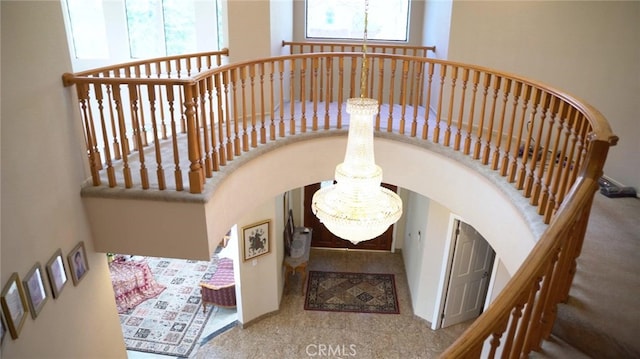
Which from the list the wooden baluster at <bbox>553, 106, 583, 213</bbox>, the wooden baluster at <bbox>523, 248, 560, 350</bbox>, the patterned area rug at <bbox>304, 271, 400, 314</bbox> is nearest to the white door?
the patterned area rug at <bbox>304, 271, 400, 314</bbox>

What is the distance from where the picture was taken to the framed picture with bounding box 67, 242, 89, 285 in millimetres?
2986

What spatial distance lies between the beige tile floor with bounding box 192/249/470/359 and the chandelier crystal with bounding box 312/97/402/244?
4.08m

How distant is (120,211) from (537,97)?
3178 mm

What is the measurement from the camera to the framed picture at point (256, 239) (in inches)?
254

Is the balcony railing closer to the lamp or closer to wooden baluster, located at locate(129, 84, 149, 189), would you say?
wooden baluster, located at locate(129, 84, 149, 189)

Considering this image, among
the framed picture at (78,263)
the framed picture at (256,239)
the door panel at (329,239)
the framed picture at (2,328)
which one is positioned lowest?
the door panel at (329,239)

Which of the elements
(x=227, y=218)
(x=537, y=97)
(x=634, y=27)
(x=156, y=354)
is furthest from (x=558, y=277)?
(x=156, y=354)

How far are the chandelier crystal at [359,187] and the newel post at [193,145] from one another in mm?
977

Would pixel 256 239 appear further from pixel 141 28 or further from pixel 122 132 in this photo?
pixel 141 28

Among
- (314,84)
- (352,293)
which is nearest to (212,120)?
(314,84)

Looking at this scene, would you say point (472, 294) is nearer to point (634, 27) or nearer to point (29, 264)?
point (634, 27)

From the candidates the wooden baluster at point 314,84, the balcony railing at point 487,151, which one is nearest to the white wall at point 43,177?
the balcony railing at point 487,151

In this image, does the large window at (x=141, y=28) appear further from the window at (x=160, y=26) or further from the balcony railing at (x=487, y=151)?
the balcony railing at (x=487, y=151)

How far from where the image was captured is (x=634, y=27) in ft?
15.2
